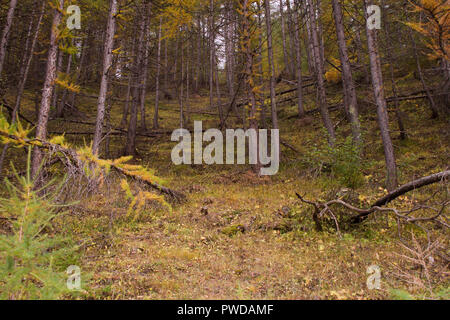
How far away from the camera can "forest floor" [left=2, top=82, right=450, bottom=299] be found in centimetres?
386

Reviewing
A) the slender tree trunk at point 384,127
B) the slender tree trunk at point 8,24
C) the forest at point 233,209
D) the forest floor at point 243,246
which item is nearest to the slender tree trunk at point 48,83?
the forest at point 233,209

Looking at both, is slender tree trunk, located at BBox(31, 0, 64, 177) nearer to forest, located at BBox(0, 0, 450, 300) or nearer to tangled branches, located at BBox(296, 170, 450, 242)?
forest, located at BBox(0, 0, 450, 300)

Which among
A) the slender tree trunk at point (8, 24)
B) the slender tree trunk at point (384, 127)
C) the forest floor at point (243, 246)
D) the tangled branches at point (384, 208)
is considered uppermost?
the slender tree trunk at point (8, 24)

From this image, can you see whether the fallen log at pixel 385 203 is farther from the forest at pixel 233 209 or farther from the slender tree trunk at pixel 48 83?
the slender tree trunk at pixel 48 83

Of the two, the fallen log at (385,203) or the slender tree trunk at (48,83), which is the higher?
the slender tree trunk at (48,83)

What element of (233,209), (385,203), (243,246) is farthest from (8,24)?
(385,203)

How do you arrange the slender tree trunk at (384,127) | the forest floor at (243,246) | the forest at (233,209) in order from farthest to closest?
the slender tree trunk at (384,127)
the forest floor at (243,246)
the forest at (233,209)

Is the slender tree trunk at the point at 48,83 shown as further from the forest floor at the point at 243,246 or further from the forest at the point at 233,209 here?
A: the forest floor at the point at 243,246

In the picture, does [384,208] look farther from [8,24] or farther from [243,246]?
[8,24]

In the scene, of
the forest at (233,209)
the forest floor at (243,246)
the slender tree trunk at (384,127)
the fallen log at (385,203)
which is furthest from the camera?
A: the slender tree trunk at (384,127)

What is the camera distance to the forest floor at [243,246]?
386 centimetres

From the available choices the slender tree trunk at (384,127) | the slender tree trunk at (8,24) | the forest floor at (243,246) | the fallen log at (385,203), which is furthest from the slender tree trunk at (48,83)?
the slender tree trunk at (384,127)

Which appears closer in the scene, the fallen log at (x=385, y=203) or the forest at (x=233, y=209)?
the forest at (x=233, y=209)
